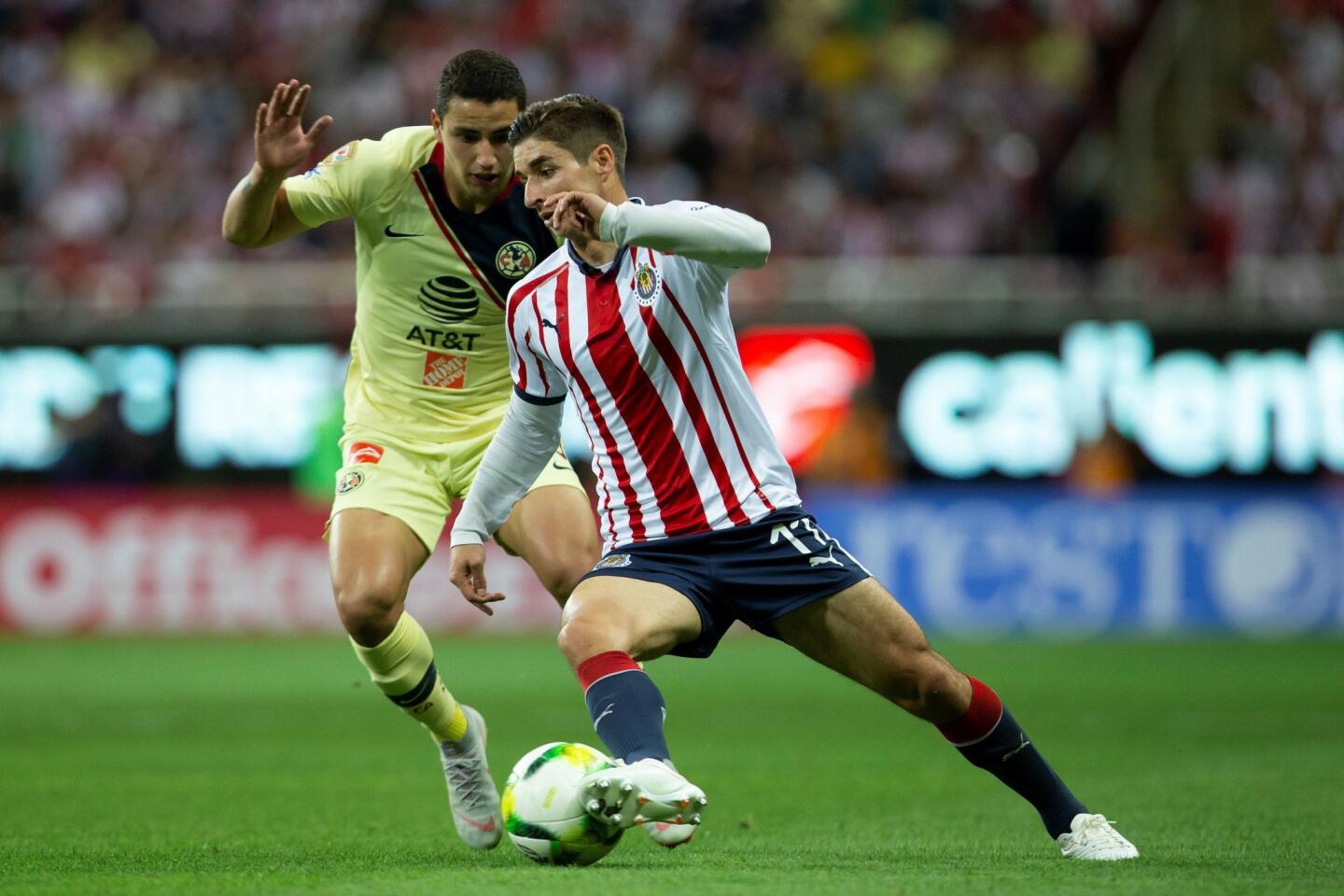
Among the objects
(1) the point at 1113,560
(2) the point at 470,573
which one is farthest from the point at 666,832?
(1) the point at 1113,560

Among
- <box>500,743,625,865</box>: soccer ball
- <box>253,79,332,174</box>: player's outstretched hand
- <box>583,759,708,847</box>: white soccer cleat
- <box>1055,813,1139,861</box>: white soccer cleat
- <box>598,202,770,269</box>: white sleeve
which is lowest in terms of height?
<box>1055,813,1139,861</box>: white soccer cleat

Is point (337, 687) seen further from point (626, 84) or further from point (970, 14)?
point (970, 14)

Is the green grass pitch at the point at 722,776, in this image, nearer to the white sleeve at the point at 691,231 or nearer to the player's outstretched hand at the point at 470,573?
the player's outstretched hand at the point at 470,573

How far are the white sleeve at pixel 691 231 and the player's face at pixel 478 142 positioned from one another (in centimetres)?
144

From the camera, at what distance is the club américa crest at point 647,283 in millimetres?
5336

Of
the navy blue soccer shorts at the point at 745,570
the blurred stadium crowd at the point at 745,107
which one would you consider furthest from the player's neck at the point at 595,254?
the blurred stadium crowd at the point at 745,107

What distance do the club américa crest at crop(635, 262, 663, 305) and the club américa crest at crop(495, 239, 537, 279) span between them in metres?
1.35

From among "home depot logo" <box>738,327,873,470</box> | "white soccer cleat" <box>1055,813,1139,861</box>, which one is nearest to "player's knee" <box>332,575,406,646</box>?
"white soccer cleat" <box>1055,813,1139,861</box>

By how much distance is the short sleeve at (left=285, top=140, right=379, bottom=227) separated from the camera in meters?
6.49

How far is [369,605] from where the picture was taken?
20.5 ft

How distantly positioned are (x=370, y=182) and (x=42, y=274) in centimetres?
1125

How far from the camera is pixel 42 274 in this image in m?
16.9

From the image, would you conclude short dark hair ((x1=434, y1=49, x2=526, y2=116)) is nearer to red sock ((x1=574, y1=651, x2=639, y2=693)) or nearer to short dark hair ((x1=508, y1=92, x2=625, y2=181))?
short dark hair ((x1=508, y1=92, x2=625, y2=181))

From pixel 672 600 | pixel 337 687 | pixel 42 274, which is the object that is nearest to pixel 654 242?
pixel 672 600
